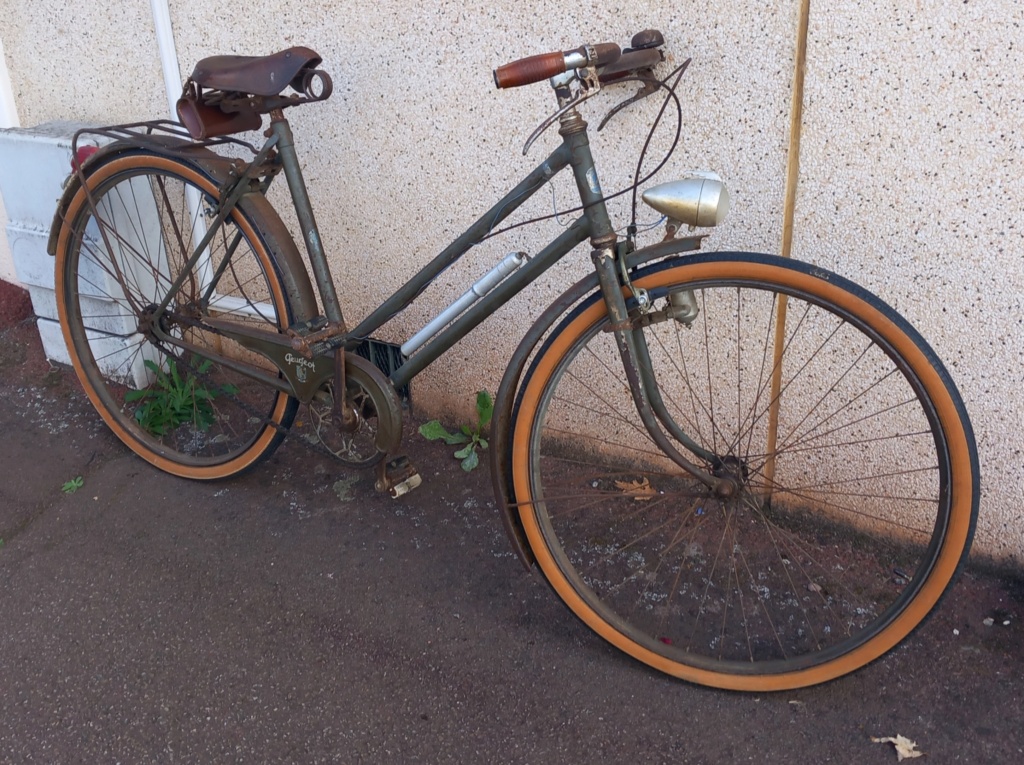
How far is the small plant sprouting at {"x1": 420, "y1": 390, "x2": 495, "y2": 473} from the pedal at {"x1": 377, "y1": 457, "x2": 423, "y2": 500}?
1.07 feet

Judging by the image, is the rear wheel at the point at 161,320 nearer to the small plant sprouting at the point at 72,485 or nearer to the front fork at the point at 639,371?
the small plant sprouting at the point at 72,485

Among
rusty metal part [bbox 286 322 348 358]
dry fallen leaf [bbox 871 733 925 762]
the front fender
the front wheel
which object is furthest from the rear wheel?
dry fallen leaf [bbox 871 733 925 762]

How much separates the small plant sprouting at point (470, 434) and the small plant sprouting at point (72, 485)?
1211mm

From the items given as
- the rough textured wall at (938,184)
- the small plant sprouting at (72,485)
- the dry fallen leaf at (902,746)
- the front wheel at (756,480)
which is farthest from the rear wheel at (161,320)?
the dry fallen leaf at (902,746)

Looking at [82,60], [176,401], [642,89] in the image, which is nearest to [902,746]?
[642,89]

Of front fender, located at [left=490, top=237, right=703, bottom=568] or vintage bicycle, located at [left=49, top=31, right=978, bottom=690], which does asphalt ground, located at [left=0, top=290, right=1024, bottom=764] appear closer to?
vintage bicycle, located at [left=49, top=31, right=978, bottom=690]

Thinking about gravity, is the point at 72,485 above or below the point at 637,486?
above

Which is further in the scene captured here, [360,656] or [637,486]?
[637,486]

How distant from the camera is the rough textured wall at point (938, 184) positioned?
6.96 ft

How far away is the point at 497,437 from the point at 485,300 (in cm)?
39

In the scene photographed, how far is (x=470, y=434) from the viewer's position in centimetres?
337

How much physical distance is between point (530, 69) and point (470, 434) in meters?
1.68

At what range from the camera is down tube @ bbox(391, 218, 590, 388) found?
220 centimetres

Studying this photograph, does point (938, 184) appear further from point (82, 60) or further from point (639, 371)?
point (82, 60)
